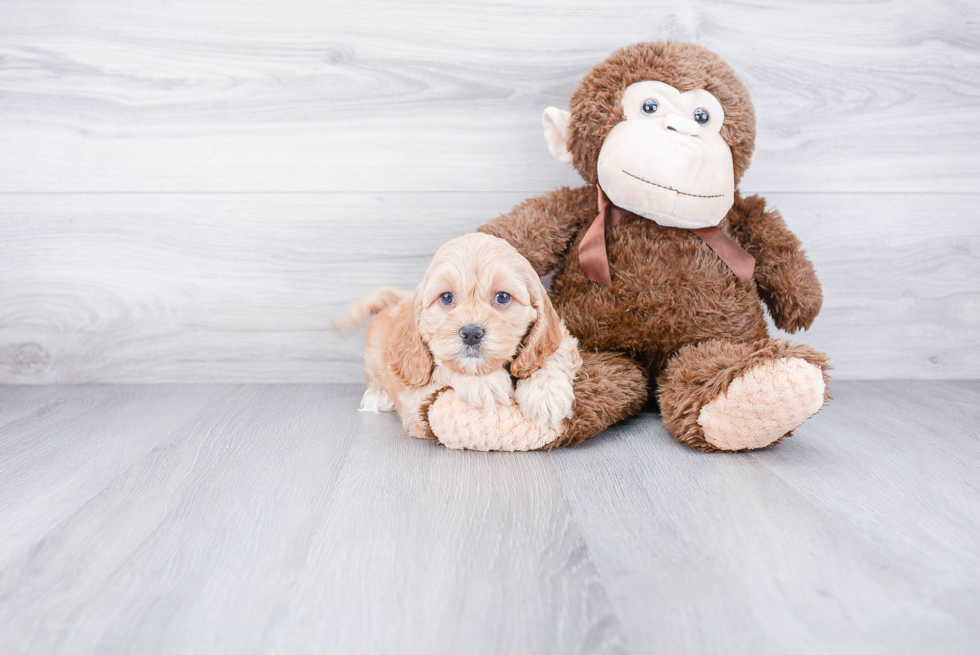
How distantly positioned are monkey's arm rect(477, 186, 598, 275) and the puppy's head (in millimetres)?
135

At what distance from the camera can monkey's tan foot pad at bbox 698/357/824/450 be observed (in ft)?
3.04

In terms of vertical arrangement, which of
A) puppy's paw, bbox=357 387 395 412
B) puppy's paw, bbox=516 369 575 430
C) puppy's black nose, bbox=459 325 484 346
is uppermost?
puppy's black nose, bbox=459 325 484 346

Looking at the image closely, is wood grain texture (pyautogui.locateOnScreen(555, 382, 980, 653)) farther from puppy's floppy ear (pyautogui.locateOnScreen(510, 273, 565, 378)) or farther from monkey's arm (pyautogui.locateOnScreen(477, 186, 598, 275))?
monkey's arm (pyautogui.locateOnScreen(477, 186, 598, 275))

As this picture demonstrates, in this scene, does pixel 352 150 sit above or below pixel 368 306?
above

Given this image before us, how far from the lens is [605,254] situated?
112 centimetres

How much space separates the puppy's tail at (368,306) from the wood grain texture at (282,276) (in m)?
0.15

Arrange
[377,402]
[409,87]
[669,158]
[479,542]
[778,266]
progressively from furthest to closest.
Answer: [409,87]
[377,402]
[778,266]
[669,158]
[479,542]

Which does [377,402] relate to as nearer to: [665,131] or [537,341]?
[537,341]

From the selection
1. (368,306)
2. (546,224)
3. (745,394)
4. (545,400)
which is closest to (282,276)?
(368,306)

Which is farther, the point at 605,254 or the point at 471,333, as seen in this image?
the point at 605,254

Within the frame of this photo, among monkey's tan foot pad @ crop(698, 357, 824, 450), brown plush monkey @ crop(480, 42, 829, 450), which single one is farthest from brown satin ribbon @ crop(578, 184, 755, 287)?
monkey's tan foot pad @ crop(698, 357, 824, 450)

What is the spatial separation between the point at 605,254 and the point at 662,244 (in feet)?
0.31

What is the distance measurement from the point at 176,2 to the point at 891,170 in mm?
1492

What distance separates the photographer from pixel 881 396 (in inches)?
53.2
